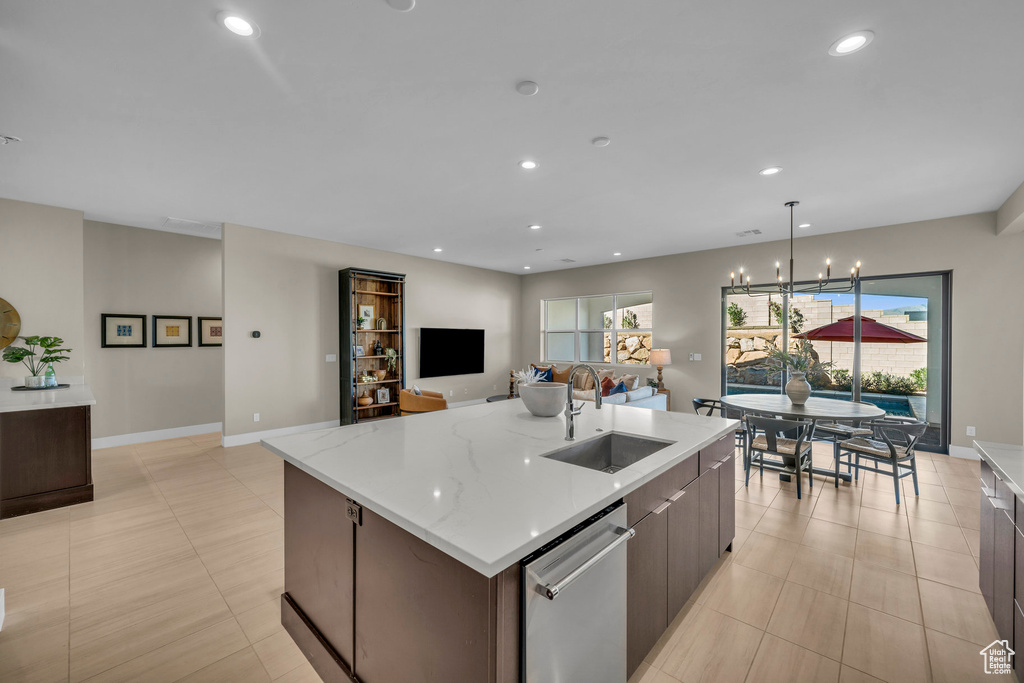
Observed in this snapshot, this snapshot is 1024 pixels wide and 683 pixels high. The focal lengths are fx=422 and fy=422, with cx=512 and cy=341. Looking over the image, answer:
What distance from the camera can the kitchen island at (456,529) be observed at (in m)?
1.02

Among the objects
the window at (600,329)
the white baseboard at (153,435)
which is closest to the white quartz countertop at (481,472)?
the white baseboard at (153,435)

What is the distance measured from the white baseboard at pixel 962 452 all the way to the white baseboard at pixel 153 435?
8.91m

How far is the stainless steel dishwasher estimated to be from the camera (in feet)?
3.41

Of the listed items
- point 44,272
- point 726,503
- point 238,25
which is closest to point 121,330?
point 44,272

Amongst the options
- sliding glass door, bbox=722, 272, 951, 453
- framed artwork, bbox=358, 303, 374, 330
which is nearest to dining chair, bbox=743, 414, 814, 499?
sliding glass door, bbox=722, 272, 951, 453

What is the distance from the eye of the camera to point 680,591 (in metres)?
1.90

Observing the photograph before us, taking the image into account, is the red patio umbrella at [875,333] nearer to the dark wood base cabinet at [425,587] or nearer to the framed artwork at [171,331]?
the dark wood base cabinet at [425,587]

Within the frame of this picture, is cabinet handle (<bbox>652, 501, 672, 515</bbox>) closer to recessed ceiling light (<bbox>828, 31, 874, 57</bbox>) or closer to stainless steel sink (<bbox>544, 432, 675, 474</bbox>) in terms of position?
stainless steel sink (<bbox>544, 432, 675, 474</bbox>)

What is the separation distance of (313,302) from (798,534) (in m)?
5.74

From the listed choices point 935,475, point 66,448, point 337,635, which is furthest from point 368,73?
point 935,475

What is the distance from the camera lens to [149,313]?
17.1ft

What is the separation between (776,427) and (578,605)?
115 inches

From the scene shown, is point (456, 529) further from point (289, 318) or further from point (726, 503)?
point (289, 318)

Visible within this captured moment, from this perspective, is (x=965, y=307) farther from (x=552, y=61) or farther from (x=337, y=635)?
(x=337, y=635)
